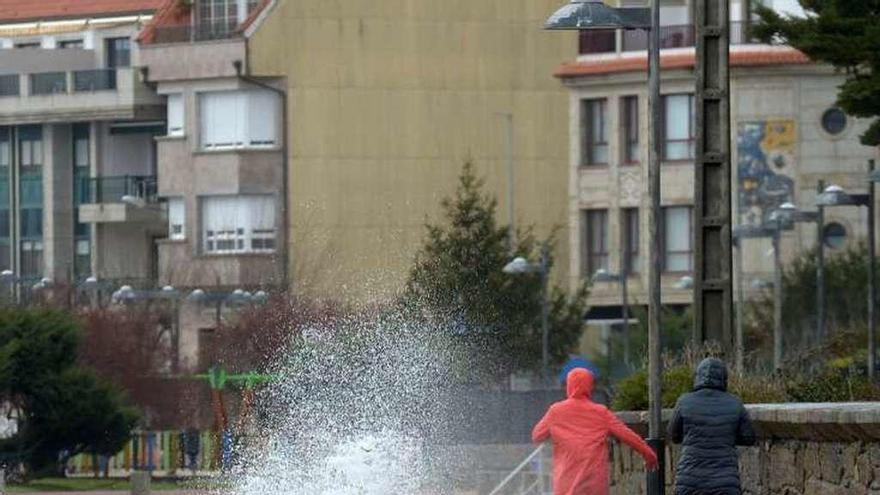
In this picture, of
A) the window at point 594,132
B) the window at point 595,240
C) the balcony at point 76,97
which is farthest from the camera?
the balcony at point 76,97

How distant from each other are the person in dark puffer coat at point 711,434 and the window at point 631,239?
5899 centimetres

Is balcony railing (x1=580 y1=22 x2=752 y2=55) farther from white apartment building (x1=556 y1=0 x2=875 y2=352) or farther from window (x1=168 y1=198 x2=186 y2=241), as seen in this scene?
window (x1=168 y1=198 x2=186 y2=241)

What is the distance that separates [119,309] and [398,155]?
9.28 meters

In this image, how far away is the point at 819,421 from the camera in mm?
20031

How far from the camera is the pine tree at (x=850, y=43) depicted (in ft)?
127

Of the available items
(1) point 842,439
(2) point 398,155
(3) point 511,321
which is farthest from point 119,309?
(1) point 842,439

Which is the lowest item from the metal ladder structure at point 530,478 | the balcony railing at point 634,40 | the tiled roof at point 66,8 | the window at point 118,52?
the metal ladder structure at point 530,478

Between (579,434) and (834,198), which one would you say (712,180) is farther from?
(834,198)

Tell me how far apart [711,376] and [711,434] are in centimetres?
34

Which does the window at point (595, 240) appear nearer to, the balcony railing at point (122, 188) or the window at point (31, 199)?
the balcony railing at point (122, 188)

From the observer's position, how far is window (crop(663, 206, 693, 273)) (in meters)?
77.3

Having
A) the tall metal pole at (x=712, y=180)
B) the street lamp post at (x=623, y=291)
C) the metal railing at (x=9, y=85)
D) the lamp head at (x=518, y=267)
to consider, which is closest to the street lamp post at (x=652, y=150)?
the tall metal pole at (x=712, y=180)

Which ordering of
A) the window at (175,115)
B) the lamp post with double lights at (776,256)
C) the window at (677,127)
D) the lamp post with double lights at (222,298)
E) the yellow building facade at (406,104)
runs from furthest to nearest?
1. the window at (175,115)
2. the yellow building facade at (406,104)
3. the window at (677,127)
4. the lamp post with double lights at (222,298)
5. the lamp post with double lights at (776,256)

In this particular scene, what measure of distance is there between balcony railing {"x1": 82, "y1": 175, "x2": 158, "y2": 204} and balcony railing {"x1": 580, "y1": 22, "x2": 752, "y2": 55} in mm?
15813
